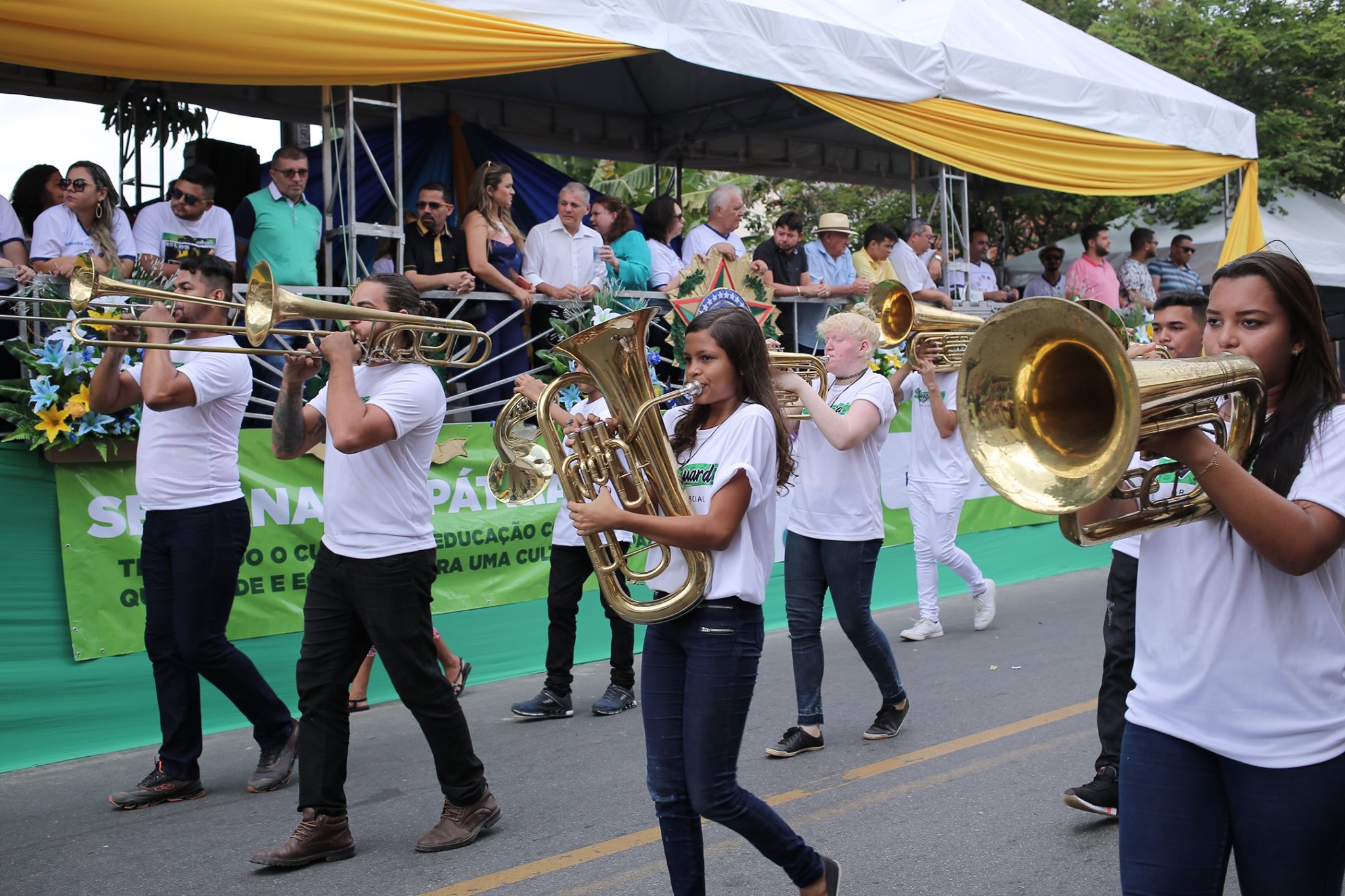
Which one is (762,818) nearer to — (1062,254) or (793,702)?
(793,702)

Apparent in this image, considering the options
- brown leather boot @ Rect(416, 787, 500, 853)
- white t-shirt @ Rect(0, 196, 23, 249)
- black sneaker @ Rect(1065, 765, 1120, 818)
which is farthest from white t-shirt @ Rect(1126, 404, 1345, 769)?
white t-shirt @ Rect(0, 196, 23, 249)

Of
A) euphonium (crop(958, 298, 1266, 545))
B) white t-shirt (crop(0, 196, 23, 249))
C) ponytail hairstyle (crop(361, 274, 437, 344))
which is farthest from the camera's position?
white t-shirt (crop(0, 196, 23, 249))

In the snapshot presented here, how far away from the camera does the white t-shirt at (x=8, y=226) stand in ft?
21.4

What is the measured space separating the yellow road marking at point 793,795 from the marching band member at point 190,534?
1.53 meters

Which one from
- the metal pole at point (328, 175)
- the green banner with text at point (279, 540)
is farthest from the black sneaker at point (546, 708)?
the metal pole at point (328, 175)

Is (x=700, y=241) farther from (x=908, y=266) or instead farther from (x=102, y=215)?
(x=102, y=215)

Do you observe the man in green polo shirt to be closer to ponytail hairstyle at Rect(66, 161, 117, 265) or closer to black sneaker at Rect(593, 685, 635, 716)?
ponytail hairstyle at Rect(66, 161, 117, 265)

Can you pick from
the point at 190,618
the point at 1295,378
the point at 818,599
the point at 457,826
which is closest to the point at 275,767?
the point at 190,618

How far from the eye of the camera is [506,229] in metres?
8.02

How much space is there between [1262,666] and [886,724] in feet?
11.5

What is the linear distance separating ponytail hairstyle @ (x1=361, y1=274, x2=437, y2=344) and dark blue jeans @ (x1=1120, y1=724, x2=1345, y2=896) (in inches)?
113

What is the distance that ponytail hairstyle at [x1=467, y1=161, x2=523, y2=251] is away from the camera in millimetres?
7938

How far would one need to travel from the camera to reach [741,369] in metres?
3.53

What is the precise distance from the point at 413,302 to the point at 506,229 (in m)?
3.78
